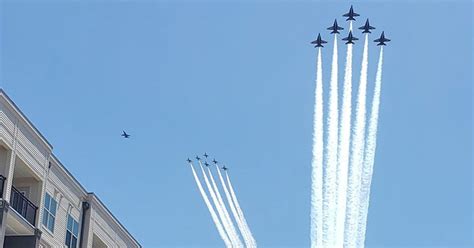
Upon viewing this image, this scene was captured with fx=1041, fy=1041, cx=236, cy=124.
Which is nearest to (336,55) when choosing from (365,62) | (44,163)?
(365,62)

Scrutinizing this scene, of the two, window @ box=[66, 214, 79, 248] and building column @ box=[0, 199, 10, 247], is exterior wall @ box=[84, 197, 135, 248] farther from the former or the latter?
building column @ box=[0, 199, 10, 247]

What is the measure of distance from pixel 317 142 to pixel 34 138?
2572 cm

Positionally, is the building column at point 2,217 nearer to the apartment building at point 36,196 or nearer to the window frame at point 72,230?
the apartment building at point 36,196

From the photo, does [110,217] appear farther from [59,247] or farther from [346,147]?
[346,147]

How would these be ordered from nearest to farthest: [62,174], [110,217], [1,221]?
[1,221] → [62,174] → [110,217]

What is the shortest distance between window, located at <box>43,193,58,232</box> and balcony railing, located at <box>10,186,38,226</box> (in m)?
1.41

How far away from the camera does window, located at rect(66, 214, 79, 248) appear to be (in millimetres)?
62750

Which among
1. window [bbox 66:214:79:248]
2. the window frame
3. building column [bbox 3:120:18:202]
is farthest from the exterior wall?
building column [bbox 3:120:18:202]

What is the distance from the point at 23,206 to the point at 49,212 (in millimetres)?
3179

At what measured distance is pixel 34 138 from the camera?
57906 millimetres

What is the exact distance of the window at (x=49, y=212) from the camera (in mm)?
59094

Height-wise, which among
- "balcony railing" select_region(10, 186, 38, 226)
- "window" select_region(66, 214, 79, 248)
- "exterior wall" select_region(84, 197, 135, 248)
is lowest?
"balcony railing" select_region(10, 186, 38, 226)

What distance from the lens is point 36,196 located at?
191ft

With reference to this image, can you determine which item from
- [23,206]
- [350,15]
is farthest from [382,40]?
[23,206]
